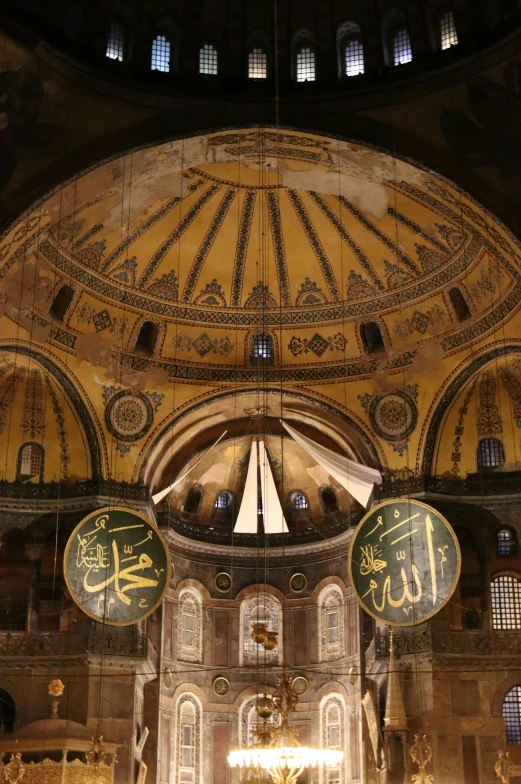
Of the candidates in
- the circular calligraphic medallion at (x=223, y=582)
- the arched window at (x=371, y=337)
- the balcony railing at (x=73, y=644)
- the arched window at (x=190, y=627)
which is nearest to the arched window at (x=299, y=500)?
the circular calligraphic medallion at (x=223, y=582)

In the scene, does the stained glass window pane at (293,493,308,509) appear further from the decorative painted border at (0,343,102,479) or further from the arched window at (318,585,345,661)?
the decorative painted border at (0,343,102,479)

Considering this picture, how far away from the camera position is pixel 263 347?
26.1m

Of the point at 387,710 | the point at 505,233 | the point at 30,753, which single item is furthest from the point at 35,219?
the point at 387,710

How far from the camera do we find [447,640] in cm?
Answer: 2369

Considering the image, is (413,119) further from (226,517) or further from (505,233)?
(226,517)

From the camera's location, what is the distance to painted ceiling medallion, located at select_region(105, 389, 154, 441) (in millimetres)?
25203

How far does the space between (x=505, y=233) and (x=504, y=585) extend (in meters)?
8.07

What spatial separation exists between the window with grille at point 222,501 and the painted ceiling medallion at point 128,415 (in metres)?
3.47

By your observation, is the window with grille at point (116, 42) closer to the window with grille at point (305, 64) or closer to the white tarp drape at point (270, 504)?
the window with grille at point (305, 64)

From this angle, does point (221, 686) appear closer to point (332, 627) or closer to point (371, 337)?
point (332, 627)

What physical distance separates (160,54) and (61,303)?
552 cm

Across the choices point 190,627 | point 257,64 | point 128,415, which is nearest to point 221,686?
point 190,627

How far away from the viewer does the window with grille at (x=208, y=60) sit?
21734 millimetres

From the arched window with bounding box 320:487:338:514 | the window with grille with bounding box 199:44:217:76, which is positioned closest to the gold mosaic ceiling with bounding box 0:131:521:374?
the window with grille with bounding box 199:44:217:76
